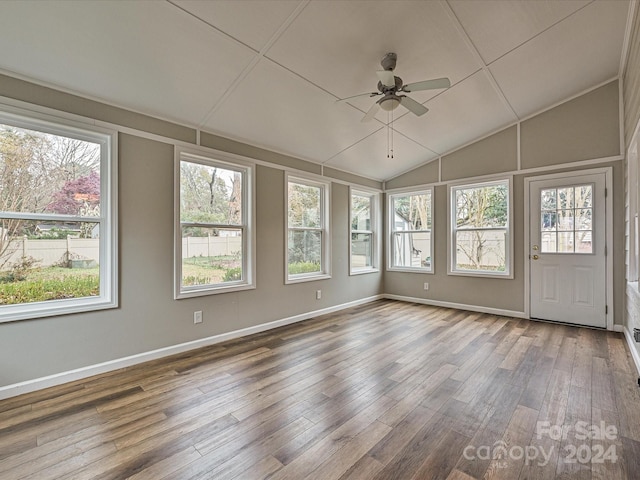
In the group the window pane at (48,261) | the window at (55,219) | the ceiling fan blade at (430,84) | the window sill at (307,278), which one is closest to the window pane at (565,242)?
the ceiling fan blade at (430,84)

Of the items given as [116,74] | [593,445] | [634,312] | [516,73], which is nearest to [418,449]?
[593,445]

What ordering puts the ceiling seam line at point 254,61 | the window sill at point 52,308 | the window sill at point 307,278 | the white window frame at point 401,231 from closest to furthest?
the ceiling seam line at point 254,61
the window sill at point 52,308
the window sill at point 307,278
the white window frame at point 401,231

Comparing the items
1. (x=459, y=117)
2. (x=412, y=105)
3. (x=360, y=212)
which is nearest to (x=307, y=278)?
(x=360, y=212)

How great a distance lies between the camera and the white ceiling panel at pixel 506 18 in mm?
2520

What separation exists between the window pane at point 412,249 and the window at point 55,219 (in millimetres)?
4829

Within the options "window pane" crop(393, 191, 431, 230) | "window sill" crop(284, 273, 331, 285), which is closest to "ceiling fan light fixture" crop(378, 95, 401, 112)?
"window sill" crop(284, 273, 331, 285)

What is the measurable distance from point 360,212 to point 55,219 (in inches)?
177

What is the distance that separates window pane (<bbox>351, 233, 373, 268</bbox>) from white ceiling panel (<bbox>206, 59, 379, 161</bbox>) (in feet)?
6.15

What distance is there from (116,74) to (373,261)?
4.93m

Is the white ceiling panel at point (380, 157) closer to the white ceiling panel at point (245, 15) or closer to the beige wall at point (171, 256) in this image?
the beige wall at point (171, 256)

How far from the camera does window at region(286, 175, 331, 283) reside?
460 centimetres

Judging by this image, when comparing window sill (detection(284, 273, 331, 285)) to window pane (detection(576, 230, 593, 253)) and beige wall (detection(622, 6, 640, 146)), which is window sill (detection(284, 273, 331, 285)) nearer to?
window pane (detection(576, 230, 593, 253))

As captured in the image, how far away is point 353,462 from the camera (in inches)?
66.4

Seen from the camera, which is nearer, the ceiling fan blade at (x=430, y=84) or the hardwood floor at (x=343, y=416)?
the hardwood floor at (x=343, y=416)
